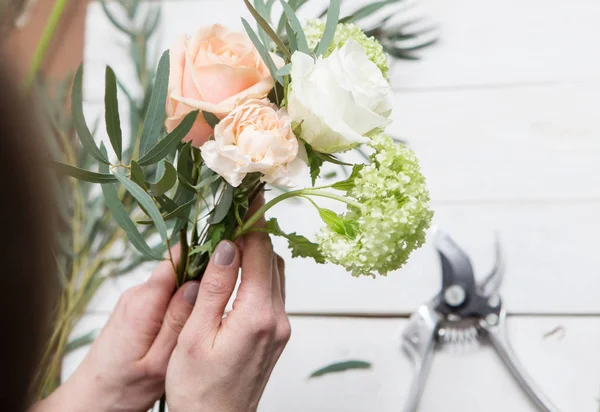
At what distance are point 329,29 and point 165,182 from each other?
0.56 feet

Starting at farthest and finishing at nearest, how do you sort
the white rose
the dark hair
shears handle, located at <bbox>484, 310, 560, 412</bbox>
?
shears handle, located at <bbox>484, 310, 560, 412</bbox>, the white rose, the dark hair

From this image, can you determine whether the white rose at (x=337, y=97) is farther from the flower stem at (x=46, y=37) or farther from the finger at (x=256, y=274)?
→ the flower stem at (x=46, y=37)

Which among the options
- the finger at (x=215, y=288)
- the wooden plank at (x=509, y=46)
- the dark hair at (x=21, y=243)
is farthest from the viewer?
the wooden plank at (x=509, y=46)

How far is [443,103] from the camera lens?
891mm

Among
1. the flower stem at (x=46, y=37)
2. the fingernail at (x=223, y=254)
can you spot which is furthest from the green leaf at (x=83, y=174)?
the flower stem at (x=46, y=37)

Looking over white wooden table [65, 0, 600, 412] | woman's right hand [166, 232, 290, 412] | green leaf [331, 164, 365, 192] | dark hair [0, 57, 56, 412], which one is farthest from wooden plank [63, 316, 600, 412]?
dark hair [0, 57, 56, 412]

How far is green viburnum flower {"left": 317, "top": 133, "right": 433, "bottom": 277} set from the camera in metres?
0.44

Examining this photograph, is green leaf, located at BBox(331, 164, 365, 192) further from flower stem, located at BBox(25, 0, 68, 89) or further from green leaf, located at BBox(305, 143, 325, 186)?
flower stem, located at BBox(25, 0, 68, 89)

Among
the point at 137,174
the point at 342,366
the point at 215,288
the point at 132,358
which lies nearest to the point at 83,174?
the point at 137,174

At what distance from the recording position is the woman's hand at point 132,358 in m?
0.64

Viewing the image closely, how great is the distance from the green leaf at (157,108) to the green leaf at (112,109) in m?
0.02

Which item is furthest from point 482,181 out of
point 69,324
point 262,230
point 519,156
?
point 69,324

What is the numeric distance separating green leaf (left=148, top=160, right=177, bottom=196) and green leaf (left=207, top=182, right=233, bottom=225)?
0.16 ft

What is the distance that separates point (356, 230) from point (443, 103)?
0.49 m
